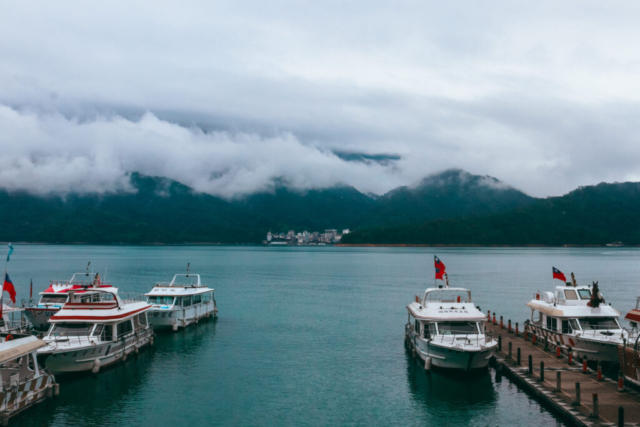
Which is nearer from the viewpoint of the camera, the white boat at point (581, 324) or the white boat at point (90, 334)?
the white boat at point (90, 334)

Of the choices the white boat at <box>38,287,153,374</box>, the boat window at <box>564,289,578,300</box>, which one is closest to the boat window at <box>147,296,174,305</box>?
the white boat at <box>38,287,153,374</box>

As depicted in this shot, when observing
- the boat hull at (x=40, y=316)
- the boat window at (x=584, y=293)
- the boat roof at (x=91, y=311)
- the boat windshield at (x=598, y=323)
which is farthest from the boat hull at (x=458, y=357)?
the boat hull at (x=40, y=316)

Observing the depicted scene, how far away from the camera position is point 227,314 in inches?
2657

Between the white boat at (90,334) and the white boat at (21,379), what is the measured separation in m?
3.15

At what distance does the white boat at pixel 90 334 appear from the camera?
33938 millimetres

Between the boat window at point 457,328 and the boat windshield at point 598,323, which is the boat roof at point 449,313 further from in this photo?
the boat windshield at point 598,323

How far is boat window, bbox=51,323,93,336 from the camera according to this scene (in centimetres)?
3641

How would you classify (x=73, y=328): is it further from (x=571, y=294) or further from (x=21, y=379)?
(x=571, y=294)

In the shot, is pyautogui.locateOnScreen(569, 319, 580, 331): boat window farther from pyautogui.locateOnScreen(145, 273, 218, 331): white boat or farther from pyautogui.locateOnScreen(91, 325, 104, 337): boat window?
pyautogui.locateOnScreen(145, 273, 218, 331): white boat

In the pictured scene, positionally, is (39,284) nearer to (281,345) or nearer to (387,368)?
(281,345)

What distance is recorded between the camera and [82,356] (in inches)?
1369

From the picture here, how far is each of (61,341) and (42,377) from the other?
576 cm

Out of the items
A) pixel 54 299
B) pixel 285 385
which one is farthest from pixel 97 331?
pixel 54 299

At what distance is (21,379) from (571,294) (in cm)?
3916
